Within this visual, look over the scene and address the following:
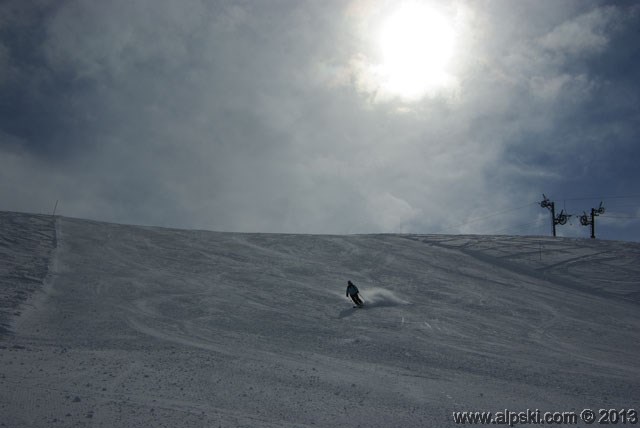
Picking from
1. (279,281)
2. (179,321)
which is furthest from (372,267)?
(179,321)

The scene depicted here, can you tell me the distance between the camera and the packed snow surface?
6.88 metres

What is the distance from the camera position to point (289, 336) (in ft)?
38.0

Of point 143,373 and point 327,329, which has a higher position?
point 327,329

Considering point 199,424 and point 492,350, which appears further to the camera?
point 492,350

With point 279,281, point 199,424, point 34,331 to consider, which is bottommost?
point 199,424

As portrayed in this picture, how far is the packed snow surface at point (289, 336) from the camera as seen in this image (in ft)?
22.6

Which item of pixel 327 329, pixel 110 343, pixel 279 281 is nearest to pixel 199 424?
pixel 110 343

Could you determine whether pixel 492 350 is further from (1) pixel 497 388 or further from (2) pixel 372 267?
(2) pixel 372 267

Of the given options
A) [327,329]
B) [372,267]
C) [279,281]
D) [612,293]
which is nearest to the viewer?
[327,329]

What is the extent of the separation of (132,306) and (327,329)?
20.1 ft

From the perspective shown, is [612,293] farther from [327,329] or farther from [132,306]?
[132,306]

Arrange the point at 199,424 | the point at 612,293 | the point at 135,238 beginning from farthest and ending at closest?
the point at 135,238, the point at 612,293, the point at 199,424

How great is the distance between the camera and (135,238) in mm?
26953

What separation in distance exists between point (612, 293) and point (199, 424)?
74.6ft
